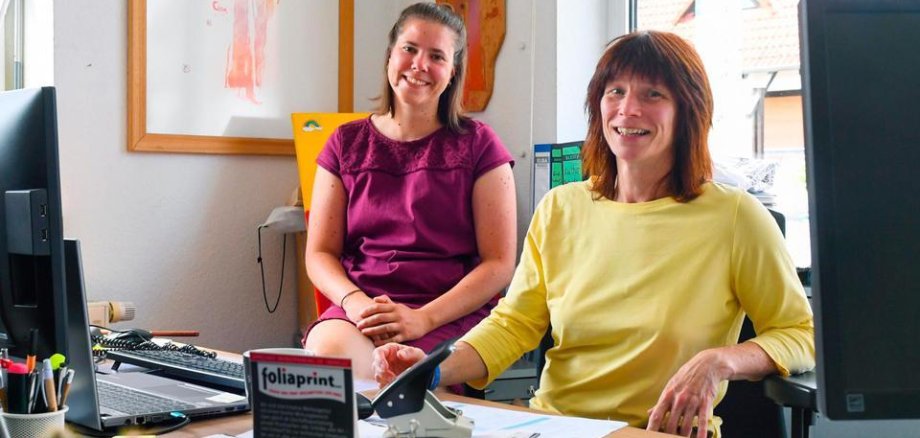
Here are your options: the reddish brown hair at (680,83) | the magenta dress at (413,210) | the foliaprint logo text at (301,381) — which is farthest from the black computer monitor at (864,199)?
the magenta dress at (413,210)

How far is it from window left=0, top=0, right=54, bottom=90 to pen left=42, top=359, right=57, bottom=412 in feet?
6.31

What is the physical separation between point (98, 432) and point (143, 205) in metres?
1.91

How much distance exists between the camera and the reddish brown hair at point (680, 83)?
1660 mm

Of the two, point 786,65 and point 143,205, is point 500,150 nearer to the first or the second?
point 786,65

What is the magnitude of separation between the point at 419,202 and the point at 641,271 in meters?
0.91

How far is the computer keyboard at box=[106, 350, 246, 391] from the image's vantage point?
147 centimetres

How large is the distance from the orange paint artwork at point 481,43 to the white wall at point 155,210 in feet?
2.13

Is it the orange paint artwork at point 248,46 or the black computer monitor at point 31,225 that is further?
the orange paint artwork at point 248,46

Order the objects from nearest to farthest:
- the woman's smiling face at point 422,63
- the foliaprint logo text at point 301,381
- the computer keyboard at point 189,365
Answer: the foliaprint logo text at point 301,381, the computer keyboard at point 189,365, the woman's smiling face at point 422,63

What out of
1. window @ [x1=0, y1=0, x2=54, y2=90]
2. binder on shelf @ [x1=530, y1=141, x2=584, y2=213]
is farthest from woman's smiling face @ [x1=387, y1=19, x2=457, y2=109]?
window @ [x1=0, y1=0, x2=54, y2=90]

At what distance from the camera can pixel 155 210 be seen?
3.06 m

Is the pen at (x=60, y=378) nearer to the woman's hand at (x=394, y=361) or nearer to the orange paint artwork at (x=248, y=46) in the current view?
the woman's hand at (x=394, y=361)

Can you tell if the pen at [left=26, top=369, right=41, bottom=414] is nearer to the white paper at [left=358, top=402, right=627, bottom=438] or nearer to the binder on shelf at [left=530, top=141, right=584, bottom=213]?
the white paper at [left=358, top=402, right=627, bottom=438]

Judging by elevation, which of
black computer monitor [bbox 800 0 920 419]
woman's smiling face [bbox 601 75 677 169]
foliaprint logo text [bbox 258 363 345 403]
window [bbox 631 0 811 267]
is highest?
window [bbox 631 0 811 267]
